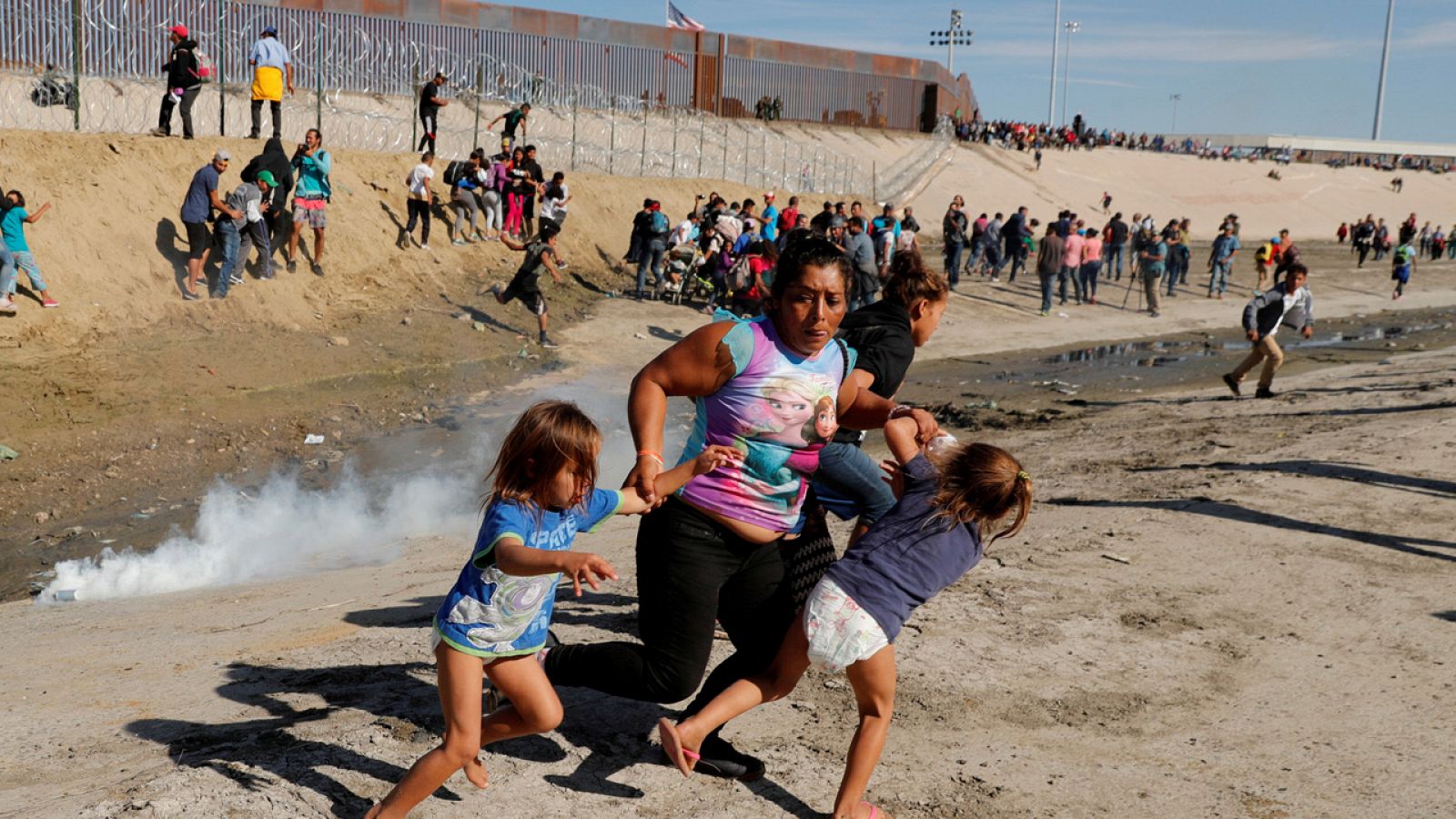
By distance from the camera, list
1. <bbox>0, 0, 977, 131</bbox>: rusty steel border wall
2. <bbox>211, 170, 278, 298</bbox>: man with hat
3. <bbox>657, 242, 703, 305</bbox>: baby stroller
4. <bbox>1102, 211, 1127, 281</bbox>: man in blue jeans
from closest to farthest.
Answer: <bbox>211, 170, 278, 298</bbox>: man with hat
<bbox>0, 0, 977, 131</bbox>: rusty steel border wall
<bbox>657, 242, 703, 305</bbox>: baby stroller
<bbox>1102, 211, 1127, 281</bbox>: man in blue jeans

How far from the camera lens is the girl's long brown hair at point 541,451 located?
10.7 ft

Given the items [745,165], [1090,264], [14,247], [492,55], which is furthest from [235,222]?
[492,55]

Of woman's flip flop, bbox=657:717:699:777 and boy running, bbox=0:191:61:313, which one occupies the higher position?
boy running, bbox=0:191:61:313

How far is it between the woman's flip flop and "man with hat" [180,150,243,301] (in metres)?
12.3

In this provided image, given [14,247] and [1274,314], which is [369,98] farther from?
[1274,314]

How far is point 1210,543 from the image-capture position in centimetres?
706

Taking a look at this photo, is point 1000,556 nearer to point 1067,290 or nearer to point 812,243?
point 812,243

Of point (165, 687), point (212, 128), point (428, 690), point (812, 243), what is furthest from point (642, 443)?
point (212, 128)

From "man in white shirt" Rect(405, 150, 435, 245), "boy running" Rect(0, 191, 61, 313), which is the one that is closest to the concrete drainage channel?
"man in white shirt" Rect(405, 150, 435, 245)

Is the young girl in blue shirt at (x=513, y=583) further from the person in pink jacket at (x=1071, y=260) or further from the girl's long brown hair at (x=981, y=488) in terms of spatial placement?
the person in pink jacket at (x=1071, y=260)

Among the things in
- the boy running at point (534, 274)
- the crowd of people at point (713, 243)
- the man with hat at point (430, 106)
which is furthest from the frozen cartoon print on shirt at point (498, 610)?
the man with hat at point (430, 106)

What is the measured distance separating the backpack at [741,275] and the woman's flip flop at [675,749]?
43.6 ft

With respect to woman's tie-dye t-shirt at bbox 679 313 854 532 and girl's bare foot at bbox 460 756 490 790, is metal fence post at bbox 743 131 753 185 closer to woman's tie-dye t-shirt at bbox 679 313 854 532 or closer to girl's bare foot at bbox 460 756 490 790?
woman's tie-dye t-shirt at bbox 679 313 854 532

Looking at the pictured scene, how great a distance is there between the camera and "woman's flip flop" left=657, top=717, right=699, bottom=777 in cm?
359
